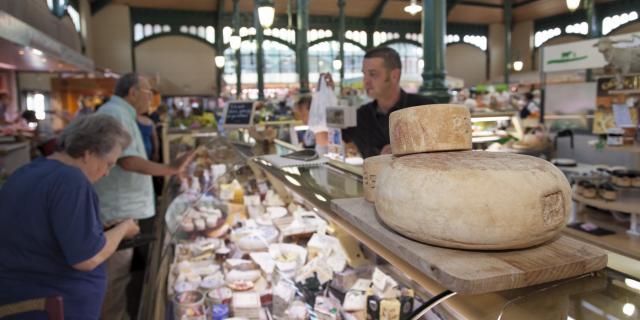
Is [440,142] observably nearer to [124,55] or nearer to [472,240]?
[472,240]

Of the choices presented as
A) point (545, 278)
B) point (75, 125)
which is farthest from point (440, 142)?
point (75, 125)

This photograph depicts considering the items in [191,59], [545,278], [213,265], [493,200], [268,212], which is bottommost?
[213,265]

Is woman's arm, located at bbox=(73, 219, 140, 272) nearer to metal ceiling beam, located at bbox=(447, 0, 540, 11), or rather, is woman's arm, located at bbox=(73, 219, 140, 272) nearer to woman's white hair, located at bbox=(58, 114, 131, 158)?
woman's white hair, located at bbox=(58, 114, 131, 158)

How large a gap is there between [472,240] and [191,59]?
25.3m

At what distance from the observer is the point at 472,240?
2.54 ft

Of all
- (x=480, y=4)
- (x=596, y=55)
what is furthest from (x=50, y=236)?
(x=480, y=4)

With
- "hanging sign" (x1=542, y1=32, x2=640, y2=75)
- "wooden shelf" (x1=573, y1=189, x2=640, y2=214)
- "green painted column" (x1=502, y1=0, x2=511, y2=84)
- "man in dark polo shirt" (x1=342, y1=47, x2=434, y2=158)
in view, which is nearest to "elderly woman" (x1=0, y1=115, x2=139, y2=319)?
"man in dark polo shirt" (x1=342, y1=47, x2=434, y2=158)

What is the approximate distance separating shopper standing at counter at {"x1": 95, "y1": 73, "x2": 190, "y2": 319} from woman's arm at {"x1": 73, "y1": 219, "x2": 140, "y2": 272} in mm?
821

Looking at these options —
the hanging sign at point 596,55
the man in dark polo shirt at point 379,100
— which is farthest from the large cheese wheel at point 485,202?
the hanging sign at point 596,55

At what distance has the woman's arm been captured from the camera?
2059mm

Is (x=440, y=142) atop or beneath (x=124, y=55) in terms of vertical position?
beneath

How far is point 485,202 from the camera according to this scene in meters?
0.75

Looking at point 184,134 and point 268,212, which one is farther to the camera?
point 184,134

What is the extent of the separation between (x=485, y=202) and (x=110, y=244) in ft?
6.56
